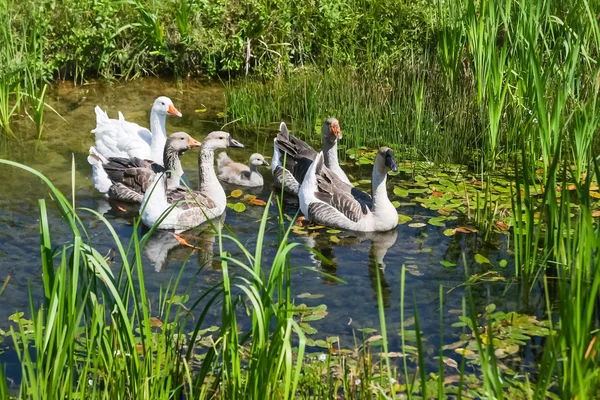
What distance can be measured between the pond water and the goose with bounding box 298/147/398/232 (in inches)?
5.5

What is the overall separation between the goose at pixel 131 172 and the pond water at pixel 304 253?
168mm

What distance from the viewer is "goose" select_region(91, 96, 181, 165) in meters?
8.91

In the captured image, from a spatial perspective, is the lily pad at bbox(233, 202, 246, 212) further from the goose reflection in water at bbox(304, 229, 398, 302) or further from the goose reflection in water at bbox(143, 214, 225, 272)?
the goose reflection in water at bbox(304, 229, 398, 302)

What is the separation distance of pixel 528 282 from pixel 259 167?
165 inches

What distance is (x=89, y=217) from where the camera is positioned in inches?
309

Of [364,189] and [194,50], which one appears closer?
[364,189]

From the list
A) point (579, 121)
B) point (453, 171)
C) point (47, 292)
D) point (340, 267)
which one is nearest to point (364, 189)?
point (453, 171)

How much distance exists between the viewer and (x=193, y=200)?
782 centimetres

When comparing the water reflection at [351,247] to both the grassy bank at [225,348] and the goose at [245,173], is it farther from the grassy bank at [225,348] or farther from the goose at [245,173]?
the goose at [245,173]

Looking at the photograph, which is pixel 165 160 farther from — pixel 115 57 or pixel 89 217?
pixel 115 57

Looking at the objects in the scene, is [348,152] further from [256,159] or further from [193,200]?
[193,200]

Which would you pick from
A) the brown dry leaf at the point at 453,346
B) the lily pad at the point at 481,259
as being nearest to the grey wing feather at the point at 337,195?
the lily pad at the point at 481,259

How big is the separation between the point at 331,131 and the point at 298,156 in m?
0.46

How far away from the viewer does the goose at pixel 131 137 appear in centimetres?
891
